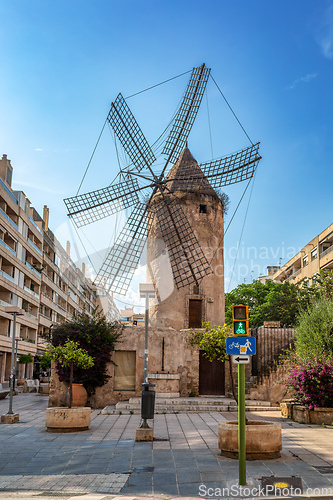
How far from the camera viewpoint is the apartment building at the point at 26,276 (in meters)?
35.6

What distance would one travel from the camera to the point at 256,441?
8.10 meters

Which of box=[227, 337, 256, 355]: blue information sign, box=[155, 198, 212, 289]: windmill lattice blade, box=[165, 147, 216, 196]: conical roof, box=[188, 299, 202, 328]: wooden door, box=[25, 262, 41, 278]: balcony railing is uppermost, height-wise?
box=[165, 147, 216, 196]: conical roof

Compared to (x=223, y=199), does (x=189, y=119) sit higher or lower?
higher

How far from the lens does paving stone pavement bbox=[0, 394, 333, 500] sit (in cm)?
660

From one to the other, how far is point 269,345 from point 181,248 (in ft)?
21.4

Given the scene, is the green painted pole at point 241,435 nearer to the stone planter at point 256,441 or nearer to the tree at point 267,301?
the stone planter at point 256,441

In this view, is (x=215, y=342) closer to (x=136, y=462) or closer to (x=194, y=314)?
(x=136, y=462)

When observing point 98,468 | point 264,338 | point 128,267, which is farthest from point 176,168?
point 98,468

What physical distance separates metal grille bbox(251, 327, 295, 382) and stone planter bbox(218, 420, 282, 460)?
10.6 m

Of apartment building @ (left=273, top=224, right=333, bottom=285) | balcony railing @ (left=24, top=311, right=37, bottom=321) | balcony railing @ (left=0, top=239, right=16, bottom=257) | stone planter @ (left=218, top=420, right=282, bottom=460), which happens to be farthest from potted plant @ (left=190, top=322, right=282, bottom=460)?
balcony railing @ (left=24, top=311, right=37, bottom=321)

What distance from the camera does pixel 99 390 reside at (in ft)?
61.0

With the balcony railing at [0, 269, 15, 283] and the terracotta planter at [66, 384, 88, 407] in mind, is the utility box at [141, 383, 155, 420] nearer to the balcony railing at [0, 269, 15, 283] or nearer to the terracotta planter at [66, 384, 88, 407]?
the terracotta planter at [66, 384, 88, 407]

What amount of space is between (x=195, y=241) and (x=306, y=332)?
893 cm

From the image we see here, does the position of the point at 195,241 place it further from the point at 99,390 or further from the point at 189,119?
the point at 99,390
